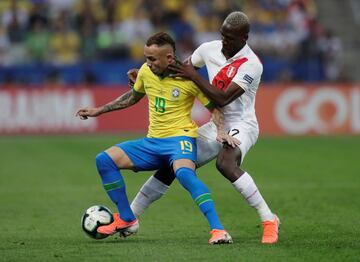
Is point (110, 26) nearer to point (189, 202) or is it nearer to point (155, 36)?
point (189, 202)

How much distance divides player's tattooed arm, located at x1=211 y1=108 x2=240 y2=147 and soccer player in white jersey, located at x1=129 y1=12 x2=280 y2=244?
0.37 feet

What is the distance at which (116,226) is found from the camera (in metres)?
9.11

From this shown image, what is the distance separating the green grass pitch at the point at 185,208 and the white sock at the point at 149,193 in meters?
0.30

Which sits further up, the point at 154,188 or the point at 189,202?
the point at 154,188

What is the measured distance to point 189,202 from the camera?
1283cm

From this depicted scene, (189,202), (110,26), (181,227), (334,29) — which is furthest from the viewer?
(334,29)

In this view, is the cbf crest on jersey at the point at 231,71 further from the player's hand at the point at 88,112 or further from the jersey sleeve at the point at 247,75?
the player's hand at the point at 88,112

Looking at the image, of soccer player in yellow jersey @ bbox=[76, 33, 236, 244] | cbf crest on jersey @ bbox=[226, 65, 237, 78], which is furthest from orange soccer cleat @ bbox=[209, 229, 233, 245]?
cbf crest on jersey @ bbox=[226, 65, 237, 78]

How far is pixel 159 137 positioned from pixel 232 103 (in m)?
0.84

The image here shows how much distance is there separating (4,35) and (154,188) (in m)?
16.5

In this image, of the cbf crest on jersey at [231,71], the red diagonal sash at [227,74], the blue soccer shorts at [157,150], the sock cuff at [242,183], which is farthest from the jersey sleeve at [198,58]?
the sock cuff at [242,183]

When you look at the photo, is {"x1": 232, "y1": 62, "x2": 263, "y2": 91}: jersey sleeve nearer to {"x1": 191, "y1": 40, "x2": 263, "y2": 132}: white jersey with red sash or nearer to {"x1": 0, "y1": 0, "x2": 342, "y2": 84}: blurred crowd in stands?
{"x1": 191, "y1": 40, "x2": 263, "y2": 132}: white jersey with red sash

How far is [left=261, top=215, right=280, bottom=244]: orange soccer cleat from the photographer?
877 centimetres

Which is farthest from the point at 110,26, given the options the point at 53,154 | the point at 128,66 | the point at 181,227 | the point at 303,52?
the point at 181,227
